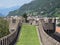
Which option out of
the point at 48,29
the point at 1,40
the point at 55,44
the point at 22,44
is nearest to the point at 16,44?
the point at 22,44

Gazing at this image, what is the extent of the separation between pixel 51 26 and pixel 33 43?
2405 cm

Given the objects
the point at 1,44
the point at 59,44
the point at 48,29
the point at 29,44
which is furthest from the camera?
the point at 48,29

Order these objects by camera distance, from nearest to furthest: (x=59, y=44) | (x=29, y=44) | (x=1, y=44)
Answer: (x=59, y=44), (x=1, y=44), (x=29, y=44)

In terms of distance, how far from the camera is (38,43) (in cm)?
3253

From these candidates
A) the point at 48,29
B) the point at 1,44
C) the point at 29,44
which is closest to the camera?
the point at 1,44

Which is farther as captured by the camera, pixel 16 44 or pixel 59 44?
pixel 16 44

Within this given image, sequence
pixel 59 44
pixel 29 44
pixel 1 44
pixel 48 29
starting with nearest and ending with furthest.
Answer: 1. pixel 59 44
2. pixel 1 44
3. pixel 29 44
4. pixel 48 29

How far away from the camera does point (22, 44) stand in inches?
1226

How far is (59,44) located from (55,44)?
1.04 m

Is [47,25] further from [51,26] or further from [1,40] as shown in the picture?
[1,40]

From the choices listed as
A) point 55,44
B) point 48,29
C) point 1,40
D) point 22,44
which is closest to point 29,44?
point 22,44

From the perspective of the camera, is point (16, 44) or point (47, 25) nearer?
point (16, 44)

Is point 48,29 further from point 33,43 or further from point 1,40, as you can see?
point 1,40

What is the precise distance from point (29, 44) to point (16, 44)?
1.24 meters
